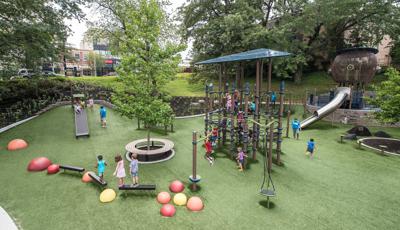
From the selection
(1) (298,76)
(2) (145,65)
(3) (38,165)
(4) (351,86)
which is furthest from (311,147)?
(1) (298,76)

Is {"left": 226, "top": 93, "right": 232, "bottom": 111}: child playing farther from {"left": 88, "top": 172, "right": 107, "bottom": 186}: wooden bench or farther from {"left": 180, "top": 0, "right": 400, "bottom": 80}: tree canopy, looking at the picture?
{"left": 180, "top": 0, "right": 400, "bottom": 80}: tree canopy

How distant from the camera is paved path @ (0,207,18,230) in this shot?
6.77 m

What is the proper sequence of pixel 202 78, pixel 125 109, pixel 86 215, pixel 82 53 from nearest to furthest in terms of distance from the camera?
pixel 86 215
pixel 125 109
pixel 202 78
pixel 82 53

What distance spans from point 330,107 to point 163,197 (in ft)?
55.0

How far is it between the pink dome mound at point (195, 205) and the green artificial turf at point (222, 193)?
160 mm

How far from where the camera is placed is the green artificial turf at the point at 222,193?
707cm

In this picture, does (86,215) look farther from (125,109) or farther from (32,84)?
(32,84)

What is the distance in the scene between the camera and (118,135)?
16.5 metres

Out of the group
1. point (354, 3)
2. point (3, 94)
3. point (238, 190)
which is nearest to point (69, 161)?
point (238, 190)

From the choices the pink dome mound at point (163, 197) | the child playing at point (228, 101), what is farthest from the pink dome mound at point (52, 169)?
the child playing at point (228, 101)

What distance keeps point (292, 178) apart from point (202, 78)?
23.6m

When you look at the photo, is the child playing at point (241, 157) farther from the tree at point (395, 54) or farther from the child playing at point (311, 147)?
the tree at point (395, 54)

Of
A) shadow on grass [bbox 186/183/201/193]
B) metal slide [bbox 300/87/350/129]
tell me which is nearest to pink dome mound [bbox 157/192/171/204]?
shadow on grass [bbox 186/183/201/193]

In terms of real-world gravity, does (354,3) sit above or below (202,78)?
above
